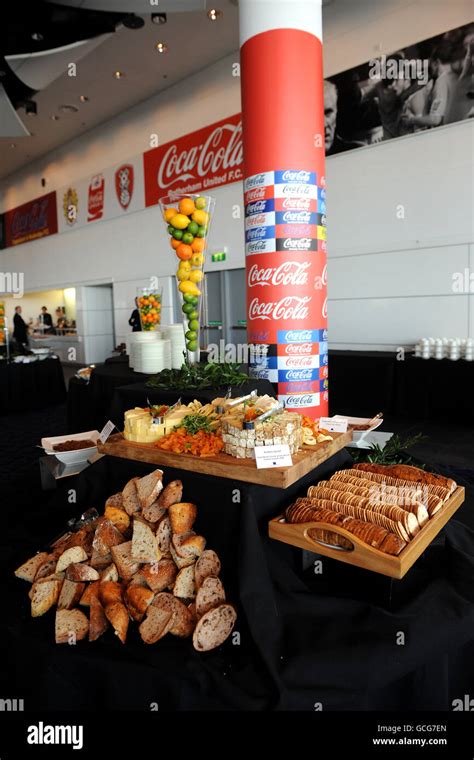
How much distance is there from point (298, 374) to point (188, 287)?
0.92 m

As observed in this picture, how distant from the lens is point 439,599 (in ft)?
4.75

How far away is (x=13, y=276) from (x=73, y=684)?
53.8 feet

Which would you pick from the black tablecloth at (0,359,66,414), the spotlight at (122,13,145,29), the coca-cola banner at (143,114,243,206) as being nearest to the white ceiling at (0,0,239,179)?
the spotlight at (122,13,145,29)

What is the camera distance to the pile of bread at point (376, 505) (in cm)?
143

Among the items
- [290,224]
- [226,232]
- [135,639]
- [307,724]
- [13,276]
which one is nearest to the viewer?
[307,724]

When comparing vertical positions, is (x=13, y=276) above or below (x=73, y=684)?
above

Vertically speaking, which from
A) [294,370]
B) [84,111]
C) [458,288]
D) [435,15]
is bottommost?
[294,370]

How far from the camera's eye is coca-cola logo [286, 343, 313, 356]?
2980 millimetres

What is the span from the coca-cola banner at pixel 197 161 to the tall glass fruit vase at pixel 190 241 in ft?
19.9

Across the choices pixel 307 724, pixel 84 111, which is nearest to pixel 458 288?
pixel 307 724

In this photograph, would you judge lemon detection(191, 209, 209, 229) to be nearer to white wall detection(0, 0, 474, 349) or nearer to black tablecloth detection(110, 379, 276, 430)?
black tablecloth detection(110, 379, 276, 430)

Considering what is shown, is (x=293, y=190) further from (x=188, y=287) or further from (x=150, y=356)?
(x=150, y=356)

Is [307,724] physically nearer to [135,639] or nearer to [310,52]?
[135,639]

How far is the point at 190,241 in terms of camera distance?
96.0 inches
